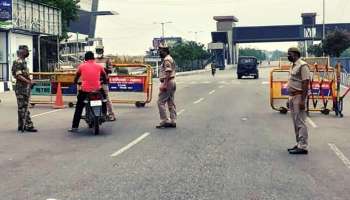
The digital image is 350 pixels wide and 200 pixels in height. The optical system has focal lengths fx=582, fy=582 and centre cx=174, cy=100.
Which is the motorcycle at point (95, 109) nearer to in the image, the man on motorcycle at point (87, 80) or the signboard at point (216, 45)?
the man on motorcycle at point (87, 80)

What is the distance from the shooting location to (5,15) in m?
39.2

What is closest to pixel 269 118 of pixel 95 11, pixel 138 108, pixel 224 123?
pixel 224 123

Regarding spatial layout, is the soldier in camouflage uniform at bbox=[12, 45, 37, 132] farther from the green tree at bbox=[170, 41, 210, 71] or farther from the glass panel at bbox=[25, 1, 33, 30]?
the green tree at bbox=[170, 41, 210, 71]

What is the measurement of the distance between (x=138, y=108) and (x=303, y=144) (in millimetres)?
10914

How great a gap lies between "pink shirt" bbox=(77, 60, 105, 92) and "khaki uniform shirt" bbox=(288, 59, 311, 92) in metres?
4.73

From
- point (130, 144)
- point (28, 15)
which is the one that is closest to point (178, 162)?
point (130, 144)

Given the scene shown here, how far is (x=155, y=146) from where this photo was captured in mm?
11141

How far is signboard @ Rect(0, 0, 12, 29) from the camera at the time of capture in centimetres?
3906

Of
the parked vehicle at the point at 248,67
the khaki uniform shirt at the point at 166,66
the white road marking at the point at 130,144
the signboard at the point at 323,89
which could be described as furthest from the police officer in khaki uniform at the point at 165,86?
the parked vehicle at the point at 248,67

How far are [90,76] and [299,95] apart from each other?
504cm

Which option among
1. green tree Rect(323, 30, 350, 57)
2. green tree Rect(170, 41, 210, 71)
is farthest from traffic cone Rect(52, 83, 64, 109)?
green tree Rect(170, 41, 210, 71)

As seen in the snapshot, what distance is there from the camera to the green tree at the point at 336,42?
6569 centimetres

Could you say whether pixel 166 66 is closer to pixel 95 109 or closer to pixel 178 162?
pixel 95 109

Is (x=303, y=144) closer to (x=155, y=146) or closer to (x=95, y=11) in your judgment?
(x=155, y=146)
